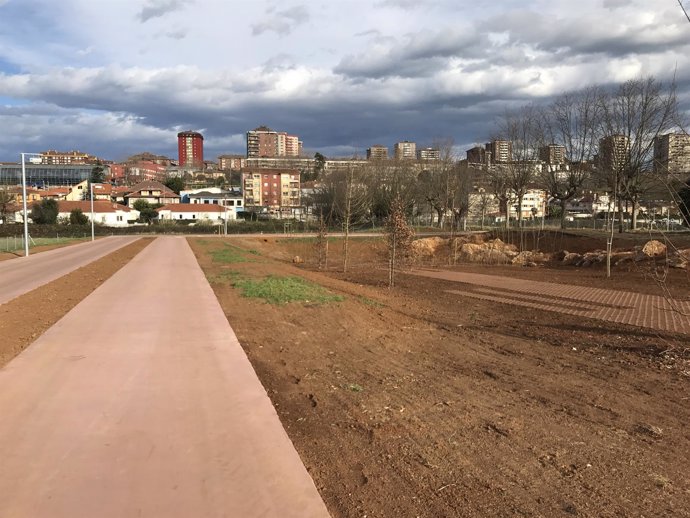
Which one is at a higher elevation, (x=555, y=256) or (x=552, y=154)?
(x=552, y=154)

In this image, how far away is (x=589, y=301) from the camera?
12820 mm

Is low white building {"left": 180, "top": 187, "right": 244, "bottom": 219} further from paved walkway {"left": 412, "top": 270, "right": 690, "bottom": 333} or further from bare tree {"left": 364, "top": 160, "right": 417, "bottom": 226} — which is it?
paved walkway {"left": 412, "top": 270, "right": 690, "bottom": 333}

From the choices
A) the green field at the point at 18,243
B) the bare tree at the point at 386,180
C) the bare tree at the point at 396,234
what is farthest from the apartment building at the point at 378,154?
the bare tree at the point at 396,234

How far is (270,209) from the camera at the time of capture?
12100cm

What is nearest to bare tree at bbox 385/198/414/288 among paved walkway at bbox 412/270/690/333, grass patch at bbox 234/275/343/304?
paved walkway at bbox 412/270/690/333

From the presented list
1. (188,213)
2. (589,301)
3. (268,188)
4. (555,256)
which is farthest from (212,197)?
(589,301)

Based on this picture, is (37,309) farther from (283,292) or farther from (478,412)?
(478,412)

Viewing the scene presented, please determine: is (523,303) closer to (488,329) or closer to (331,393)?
(488,329)

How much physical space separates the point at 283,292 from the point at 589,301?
290 inches

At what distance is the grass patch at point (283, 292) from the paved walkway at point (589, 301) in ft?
15.1

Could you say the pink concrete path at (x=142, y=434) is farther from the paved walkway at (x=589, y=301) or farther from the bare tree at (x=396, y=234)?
the bare tree at (x=396, y=234)

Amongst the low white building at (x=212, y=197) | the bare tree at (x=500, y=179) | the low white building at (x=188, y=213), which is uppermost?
the low white building at (x=212, y=197)

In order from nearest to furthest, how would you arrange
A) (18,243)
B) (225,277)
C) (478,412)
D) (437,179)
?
(478,412) < (225,277) < (18,243) < (437,179)

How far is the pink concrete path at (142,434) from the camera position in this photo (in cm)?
323
